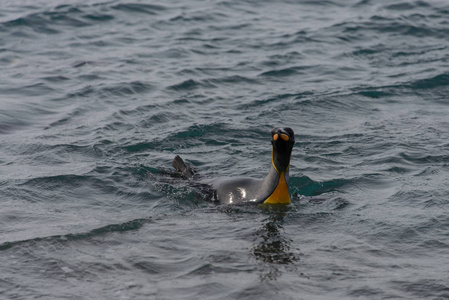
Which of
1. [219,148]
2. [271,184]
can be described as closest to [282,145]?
[271,184]

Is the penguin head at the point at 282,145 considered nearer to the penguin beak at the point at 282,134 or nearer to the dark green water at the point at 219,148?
the penguin beak at the point at 282,134

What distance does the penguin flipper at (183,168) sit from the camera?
874cm

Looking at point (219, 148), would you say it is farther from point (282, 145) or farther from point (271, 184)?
point (282, 145)

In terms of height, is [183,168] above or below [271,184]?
below

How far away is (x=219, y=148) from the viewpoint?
401 inches

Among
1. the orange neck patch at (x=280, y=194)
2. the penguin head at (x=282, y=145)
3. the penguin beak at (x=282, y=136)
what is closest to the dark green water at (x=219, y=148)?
the orange neck patch at (x=280, y=194)

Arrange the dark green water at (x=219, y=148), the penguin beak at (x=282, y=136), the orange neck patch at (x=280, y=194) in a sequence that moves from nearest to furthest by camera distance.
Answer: the dark green water at (x=219, y=148) < the penguin beak at (x=282, y=136) < the orange neck patch at (x=280, y=194)

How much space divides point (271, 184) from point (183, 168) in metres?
1.63

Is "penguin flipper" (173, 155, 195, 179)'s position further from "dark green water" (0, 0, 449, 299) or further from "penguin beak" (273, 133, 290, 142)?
"penguin beak" (273, 133, 290, 142)

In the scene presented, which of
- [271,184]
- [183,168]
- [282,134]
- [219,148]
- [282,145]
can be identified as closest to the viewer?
[282,134]

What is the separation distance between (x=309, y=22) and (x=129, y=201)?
11844 mm

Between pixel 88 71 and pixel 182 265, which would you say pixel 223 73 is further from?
pixel 182 265

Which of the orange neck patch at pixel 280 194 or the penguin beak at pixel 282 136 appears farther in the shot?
the orange neck patch at pixel 280 194

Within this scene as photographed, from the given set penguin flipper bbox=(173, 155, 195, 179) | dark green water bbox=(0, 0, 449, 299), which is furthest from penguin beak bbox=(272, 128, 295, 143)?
penguin flipper bbox=(173, 155, 195, 179)
